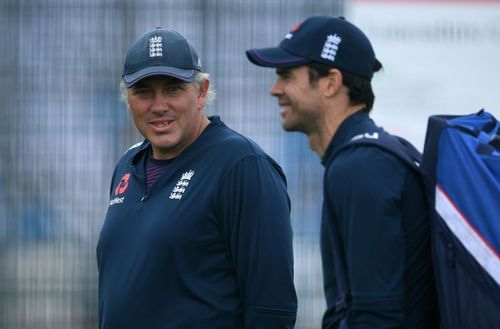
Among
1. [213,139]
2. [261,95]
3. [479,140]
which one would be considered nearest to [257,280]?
[213,139]

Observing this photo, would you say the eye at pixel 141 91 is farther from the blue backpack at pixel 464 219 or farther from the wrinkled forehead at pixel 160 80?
the blue backpack at pixel 464 219

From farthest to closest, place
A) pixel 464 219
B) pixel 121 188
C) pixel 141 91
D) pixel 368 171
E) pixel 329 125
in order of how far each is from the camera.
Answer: pixel 329 125 → pixel 121 188 → pixel 141 91 → pixel 368 171 → pixel 464 219

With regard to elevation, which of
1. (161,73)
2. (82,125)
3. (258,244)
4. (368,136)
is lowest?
(82,125)

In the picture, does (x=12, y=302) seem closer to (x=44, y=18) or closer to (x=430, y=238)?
(x=44, y=18)

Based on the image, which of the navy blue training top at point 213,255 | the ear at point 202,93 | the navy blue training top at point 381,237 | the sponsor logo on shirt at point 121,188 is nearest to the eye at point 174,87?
the ear at point 202,93

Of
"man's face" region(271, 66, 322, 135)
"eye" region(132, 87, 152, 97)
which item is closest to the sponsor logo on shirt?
"eye" region(132, 87, 152, 97)

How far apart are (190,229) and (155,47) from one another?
25.5 inches

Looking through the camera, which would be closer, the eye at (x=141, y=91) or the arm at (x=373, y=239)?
the arm at (x=373, y=239)

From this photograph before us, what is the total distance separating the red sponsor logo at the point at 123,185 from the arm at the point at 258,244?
48cm

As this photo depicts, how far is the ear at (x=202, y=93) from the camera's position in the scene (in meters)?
3.57

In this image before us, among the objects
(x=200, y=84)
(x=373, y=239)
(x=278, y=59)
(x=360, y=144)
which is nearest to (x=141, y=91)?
(x=200, y=84)

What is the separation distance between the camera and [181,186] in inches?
133

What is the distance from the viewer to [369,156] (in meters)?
3.43

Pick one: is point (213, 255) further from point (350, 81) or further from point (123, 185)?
point (350, 81)
